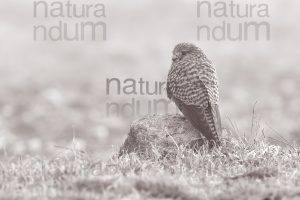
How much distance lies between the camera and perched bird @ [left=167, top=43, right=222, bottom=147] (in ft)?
25.9

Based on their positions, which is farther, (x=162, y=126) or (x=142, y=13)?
(x=142, y=13)

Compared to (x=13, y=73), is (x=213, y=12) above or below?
above

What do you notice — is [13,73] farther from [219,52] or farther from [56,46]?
[219,52]

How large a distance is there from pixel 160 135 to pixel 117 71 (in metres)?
11.0

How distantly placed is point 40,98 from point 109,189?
36.9 ft

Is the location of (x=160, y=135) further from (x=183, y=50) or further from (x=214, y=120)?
(x=183, y=50)

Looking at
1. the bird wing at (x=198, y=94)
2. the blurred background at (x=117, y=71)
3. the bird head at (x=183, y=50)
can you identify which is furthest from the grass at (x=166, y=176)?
the blurred background at (x=117, y=71)

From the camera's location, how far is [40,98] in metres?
17.0

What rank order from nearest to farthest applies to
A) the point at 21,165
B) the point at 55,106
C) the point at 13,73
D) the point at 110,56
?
the point at 21,165, the point at 55,106, the point at 13,73, the point at 110,56

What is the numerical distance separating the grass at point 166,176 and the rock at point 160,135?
0.23m

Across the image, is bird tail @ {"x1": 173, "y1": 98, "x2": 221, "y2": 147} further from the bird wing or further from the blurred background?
the blurred background

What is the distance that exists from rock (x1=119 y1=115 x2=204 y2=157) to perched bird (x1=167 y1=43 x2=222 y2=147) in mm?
123

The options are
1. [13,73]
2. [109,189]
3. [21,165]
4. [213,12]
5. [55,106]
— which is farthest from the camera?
[213,12]

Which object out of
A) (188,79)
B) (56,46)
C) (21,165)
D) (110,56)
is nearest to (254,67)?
(110,56)
